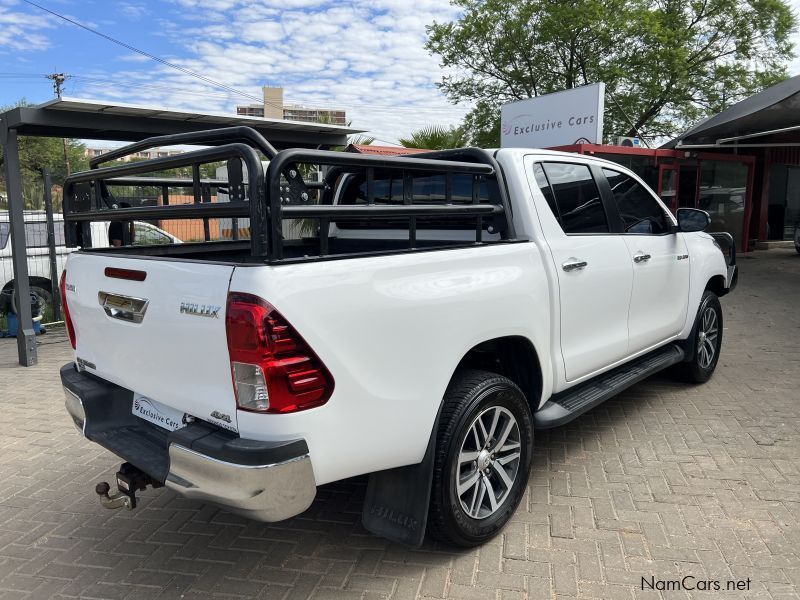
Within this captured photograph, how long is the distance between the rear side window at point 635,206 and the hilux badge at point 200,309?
2.98m

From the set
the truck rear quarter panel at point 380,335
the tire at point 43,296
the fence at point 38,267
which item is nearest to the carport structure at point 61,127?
the fence at point 38,267

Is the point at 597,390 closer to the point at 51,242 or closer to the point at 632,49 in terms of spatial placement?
the point at 51,242

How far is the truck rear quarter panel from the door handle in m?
0.63

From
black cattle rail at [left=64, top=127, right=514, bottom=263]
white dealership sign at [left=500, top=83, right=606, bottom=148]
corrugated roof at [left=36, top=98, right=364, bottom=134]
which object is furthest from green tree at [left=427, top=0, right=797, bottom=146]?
black cattle rail at [left=64, top=127, right=514, bottom=263]

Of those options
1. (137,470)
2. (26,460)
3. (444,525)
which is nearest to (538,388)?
(444,525)

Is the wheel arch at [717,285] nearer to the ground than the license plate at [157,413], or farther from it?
farther from it

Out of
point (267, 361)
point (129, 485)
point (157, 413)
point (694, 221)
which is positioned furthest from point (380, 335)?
point (694, 221)

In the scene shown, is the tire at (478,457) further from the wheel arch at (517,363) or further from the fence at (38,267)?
the fence at (38,267)

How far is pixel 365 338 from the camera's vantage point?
2.37 m

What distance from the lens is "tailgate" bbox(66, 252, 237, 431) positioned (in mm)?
2266

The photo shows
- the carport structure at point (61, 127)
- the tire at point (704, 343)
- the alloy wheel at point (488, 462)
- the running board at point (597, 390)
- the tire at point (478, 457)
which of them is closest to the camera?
the tire at point (478, 457)

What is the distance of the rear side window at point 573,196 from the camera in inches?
142

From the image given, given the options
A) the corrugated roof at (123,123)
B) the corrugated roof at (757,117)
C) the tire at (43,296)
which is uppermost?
the corrugated roof at (757,117)

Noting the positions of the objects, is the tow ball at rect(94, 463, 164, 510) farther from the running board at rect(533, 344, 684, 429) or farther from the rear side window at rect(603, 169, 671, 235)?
the rear side window at rect(603, 169, 671, 235)
